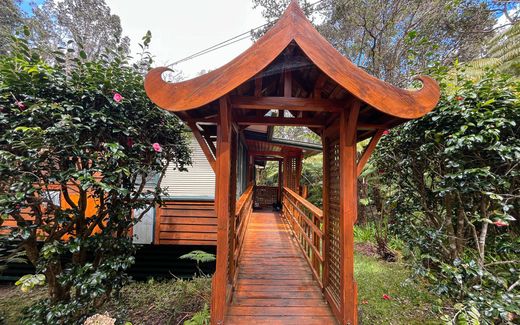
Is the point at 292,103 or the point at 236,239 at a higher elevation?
the point at 292,103

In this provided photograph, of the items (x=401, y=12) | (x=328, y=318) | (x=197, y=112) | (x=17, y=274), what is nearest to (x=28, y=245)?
(x=197, y=112)

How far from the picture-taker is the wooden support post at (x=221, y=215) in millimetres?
2309

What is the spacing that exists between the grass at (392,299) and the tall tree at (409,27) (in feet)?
22.2

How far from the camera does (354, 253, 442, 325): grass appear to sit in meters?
3.16

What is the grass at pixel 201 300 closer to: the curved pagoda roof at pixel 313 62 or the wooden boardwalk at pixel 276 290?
the wooden boardwalk at pixel 276 290

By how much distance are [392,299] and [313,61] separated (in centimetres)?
390

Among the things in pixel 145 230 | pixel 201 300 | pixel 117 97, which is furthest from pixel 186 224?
pixel 117 97

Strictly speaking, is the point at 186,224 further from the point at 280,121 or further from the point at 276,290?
the point at 280,121

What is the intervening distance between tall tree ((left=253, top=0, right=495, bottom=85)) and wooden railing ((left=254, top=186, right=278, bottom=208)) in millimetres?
6905

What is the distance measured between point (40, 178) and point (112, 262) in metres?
1.27

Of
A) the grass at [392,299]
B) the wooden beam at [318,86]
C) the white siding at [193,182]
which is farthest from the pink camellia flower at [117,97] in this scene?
the grass at [392,299]

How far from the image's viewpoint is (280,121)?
285 cm

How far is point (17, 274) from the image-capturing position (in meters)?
5.37

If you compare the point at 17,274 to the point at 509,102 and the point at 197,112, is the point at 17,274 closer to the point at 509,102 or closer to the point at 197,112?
the point at 197,112
